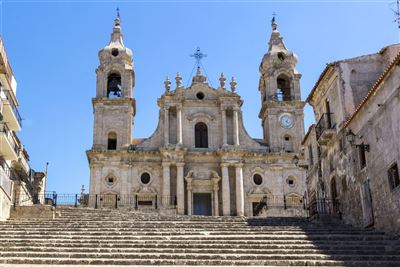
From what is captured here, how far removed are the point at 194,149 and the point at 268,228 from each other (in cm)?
1946

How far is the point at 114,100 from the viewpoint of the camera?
40969 mm

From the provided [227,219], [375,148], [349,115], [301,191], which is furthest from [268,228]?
[301,191]

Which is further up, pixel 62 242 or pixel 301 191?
pixel 301 191

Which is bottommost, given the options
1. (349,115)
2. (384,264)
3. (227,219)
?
(384,264)

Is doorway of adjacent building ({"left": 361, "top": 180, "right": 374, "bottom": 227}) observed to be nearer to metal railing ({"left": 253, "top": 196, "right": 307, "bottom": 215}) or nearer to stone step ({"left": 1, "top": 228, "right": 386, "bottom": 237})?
stone step ({"left": 1, "top": 228, "right": 386, "bottom": 237})

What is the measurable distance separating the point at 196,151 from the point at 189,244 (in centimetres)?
2204

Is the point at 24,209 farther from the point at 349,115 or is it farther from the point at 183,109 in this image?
the point at 183,109

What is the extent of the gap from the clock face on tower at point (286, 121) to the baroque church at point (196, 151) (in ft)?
0.23

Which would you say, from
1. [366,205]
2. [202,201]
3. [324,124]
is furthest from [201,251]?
[202,201]

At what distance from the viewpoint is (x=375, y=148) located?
2159cm

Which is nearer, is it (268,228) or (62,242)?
(62,242)

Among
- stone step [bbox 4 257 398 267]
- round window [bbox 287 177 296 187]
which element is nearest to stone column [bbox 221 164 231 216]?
round window [bbox 287 177 296 187]

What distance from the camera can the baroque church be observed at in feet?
127

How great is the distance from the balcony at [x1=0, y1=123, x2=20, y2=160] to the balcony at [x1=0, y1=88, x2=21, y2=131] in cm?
103
